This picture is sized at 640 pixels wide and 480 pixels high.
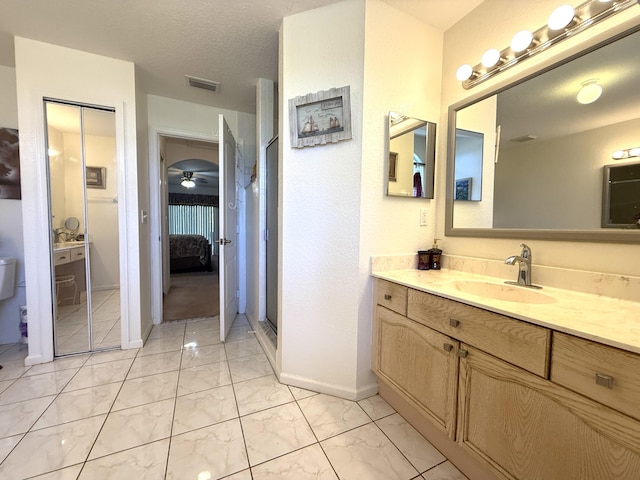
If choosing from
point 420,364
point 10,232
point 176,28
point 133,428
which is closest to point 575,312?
point 420,364

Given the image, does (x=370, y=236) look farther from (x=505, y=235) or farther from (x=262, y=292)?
(x=262, y=292)

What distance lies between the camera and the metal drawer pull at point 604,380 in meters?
0.70

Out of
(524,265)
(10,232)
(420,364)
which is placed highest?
(10,232)

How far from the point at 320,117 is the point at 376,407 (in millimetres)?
1813

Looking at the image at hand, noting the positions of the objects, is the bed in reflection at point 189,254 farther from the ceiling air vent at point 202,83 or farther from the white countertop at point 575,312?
the white countertop at point 575,312

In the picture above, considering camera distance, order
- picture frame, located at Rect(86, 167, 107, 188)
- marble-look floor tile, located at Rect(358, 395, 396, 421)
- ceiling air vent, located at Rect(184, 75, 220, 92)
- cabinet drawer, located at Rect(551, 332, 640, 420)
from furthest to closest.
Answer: ceiling air vent, located at Rect(184, 75, 220, 92) < picture frame, located at Rect(86, 167, 107, 188) < marble-look floor tile, located at Rect(358, 395, 396, 421) < cabinet drawer, located at Rect(551, 332, 640, 420)

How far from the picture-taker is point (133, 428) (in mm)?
1391

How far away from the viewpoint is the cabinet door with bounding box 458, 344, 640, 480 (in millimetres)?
704

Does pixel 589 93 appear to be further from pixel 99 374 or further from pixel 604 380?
pixel 99 374

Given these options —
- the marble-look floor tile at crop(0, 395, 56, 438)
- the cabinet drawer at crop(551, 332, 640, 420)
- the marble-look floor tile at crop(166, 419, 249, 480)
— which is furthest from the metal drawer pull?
the marble-look floor tile at crop(0, 395, 56, 438)

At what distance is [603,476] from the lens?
2.36 ft

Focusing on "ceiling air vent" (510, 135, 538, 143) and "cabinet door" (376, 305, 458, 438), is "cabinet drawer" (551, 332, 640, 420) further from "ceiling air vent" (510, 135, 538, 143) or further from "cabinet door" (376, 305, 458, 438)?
"ceiling air vent" (510, 135, 538, 143)

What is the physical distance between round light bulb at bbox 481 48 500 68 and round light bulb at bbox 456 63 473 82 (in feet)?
0.30

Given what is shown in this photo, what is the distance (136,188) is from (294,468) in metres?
2.31
